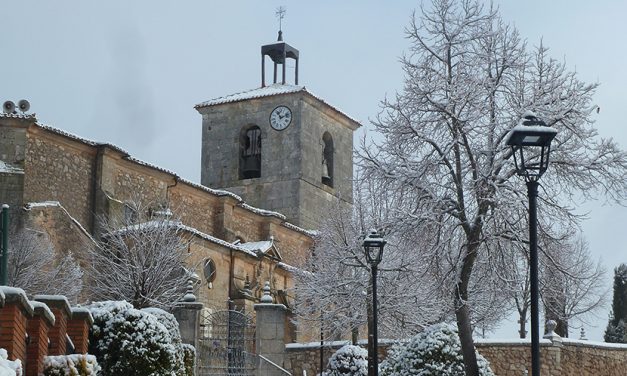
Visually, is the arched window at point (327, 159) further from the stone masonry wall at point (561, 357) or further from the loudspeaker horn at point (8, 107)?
the stone masonry wall at point (561, 357)

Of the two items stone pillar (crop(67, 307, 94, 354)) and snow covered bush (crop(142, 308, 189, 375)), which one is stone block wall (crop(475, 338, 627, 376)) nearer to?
snow covered bush (crop(142, 308, 189, 375))

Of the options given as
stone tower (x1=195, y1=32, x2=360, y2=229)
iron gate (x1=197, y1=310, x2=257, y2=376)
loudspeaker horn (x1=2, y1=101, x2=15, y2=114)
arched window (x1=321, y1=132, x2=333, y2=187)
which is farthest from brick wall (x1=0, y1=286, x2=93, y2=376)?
arched window (x1=321, y1=132, x2=333, y2=187)

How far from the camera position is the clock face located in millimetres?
55281

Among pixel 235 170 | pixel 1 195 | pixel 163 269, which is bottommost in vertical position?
pixel 163 269

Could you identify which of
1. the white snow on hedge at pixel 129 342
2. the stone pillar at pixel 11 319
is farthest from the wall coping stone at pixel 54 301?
the white snow on hedge at pixel 129 342

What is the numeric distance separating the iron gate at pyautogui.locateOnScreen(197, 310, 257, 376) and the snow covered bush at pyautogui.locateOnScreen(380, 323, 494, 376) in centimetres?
620

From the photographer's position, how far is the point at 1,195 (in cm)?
3769

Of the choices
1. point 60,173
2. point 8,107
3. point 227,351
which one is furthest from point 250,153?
point 227,351

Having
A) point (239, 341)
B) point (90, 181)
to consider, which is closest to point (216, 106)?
point (90, 181)

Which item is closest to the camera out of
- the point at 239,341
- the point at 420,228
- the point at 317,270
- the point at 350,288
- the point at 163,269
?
the point at 420,228

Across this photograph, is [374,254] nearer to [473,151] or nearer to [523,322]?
[473,151]

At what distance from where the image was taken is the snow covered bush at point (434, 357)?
19859mm

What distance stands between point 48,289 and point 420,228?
58.4ft

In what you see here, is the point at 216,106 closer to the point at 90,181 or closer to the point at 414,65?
the point at 90,181
